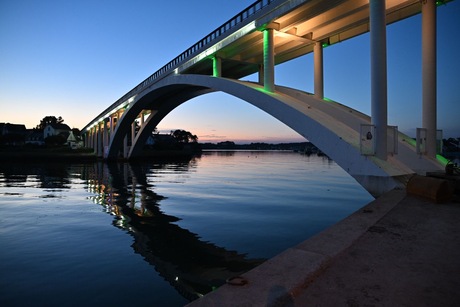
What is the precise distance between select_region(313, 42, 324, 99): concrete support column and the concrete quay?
15.6 m

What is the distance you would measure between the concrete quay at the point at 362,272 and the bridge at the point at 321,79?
5.75 m

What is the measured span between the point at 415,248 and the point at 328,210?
8121 mm

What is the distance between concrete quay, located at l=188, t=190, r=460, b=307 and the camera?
2594 mm

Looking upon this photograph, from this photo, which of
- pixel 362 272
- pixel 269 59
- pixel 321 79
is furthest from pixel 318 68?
pixel 362 272

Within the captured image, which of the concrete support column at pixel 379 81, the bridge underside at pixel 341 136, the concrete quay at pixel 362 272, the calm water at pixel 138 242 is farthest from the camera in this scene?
the concrete support column at pixel 379 81

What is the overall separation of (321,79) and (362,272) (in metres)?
18.2

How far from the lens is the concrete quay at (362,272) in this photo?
8.51 ft

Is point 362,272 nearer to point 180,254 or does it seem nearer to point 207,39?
point 180,254

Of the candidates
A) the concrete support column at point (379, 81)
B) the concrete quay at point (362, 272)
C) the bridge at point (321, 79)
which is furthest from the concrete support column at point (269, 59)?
the concrete quay at point (362, 272)

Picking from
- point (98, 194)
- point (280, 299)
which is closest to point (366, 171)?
point (280, 299)

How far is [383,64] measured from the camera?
10633 millimetres

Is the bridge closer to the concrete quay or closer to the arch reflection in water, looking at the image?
the concrete quay

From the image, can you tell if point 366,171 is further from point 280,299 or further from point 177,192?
point 177,192

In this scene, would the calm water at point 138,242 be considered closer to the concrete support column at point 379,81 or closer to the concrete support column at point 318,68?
the concrete support column at point 379,81
